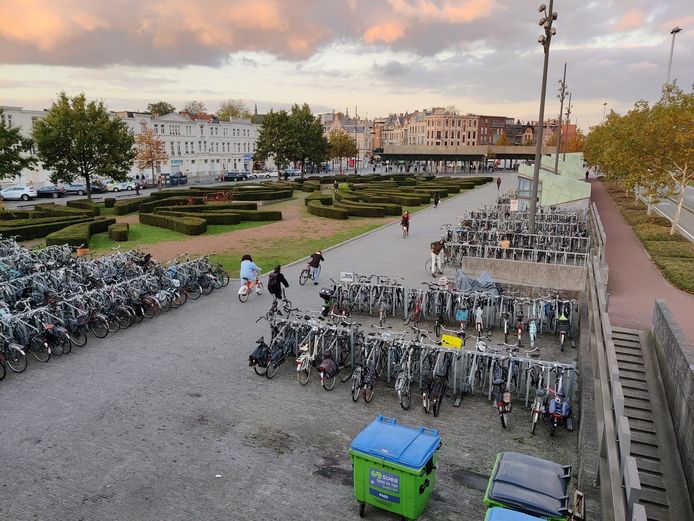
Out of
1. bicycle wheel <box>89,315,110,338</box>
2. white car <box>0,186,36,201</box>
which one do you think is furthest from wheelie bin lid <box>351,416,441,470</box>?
white car <box>0,186,36,201</box>

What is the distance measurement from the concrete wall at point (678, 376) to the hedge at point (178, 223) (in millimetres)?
22683

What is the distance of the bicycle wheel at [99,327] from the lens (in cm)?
1341

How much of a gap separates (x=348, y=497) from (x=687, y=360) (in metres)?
6.88

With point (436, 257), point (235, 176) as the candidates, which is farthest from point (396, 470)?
point (235, 176)

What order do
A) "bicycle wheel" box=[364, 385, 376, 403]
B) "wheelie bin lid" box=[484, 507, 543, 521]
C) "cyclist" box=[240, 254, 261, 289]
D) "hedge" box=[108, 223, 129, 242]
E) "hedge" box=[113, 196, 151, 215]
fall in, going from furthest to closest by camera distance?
"hedge" box=[113, 196, 151, 215], "hedge" box=[108, 223, 129, 242], "cyclist" box=[240, 254, 261, 289], "bicycle wheel" box=[364, 385, 376, 403], "wheelie bin lid" box=[484, 507, 543, 521]

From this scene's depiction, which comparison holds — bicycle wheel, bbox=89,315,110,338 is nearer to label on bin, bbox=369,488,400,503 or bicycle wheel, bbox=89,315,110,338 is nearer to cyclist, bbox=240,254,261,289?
cyclist, bbox=240,254,261,289

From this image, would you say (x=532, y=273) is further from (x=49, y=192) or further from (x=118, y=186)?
(x=118, y=186)

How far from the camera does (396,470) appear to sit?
6.69m

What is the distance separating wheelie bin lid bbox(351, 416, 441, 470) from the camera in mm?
6684

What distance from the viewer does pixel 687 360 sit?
9531mm

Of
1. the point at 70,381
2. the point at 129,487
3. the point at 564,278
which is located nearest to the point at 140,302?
the point at 70,381

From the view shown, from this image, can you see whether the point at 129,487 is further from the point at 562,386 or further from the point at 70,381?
the point at 562,386

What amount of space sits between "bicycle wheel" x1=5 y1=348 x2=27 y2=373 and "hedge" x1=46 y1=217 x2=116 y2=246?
44.3 ft

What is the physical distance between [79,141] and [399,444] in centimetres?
→ 4002
